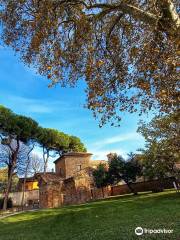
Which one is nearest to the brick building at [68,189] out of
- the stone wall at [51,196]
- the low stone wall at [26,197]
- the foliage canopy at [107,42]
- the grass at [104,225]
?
the stone wall at [51,196]

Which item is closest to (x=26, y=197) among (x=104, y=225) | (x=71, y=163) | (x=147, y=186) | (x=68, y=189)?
(x=68, y=189)

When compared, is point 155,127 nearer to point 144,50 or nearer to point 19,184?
point 144,50

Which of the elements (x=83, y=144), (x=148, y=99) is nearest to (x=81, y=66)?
(x=148, y=99)

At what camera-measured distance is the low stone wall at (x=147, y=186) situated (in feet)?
125

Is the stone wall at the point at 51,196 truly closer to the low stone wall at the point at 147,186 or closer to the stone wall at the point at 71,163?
the stone wall at the point at 71,163

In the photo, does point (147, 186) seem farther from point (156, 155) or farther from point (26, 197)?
point (26, 197)

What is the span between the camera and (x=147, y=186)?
41125 mm

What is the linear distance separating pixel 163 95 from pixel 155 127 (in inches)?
802

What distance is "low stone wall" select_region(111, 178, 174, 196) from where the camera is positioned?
38062 millimetres

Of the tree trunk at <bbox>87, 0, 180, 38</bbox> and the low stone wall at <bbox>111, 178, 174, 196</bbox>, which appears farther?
the low stone wall at <bbox>111, 178, 174, 196</bbox>

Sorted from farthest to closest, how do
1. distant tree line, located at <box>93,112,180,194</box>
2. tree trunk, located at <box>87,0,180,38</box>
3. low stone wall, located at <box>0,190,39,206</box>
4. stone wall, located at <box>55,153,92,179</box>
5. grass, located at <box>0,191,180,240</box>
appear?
1. low stone wall, located at <box>0,190,39,206</box>
2. stone wall, located at <box>55,153,92,179</box>
3. distant tree line, located at <box>93,112,180,194</box>
4. grass, located at <box>0,191,180,240</box>
5. tree trunk, located at <box>87,0,180,38</box>

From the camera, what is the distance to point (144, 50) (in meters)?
7.78

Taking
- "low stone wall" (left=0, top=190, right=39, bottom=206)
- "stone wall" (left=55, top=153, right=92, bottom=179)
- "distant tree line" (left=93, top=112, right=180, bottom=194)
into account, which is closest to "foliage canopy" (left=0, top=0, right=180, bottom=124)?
"distant tree line" (left=93, top=112, right=180, bottom=194)

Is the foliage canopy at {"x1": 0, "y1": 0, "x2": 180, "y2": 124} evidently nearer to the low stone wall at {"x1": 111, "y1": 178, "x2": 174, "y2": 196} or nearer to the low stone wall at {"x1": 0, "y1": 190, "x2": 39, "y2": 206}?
the low stone wall at {"x1": 111, "y1": 178, "x2": 174, "y2": 196}
